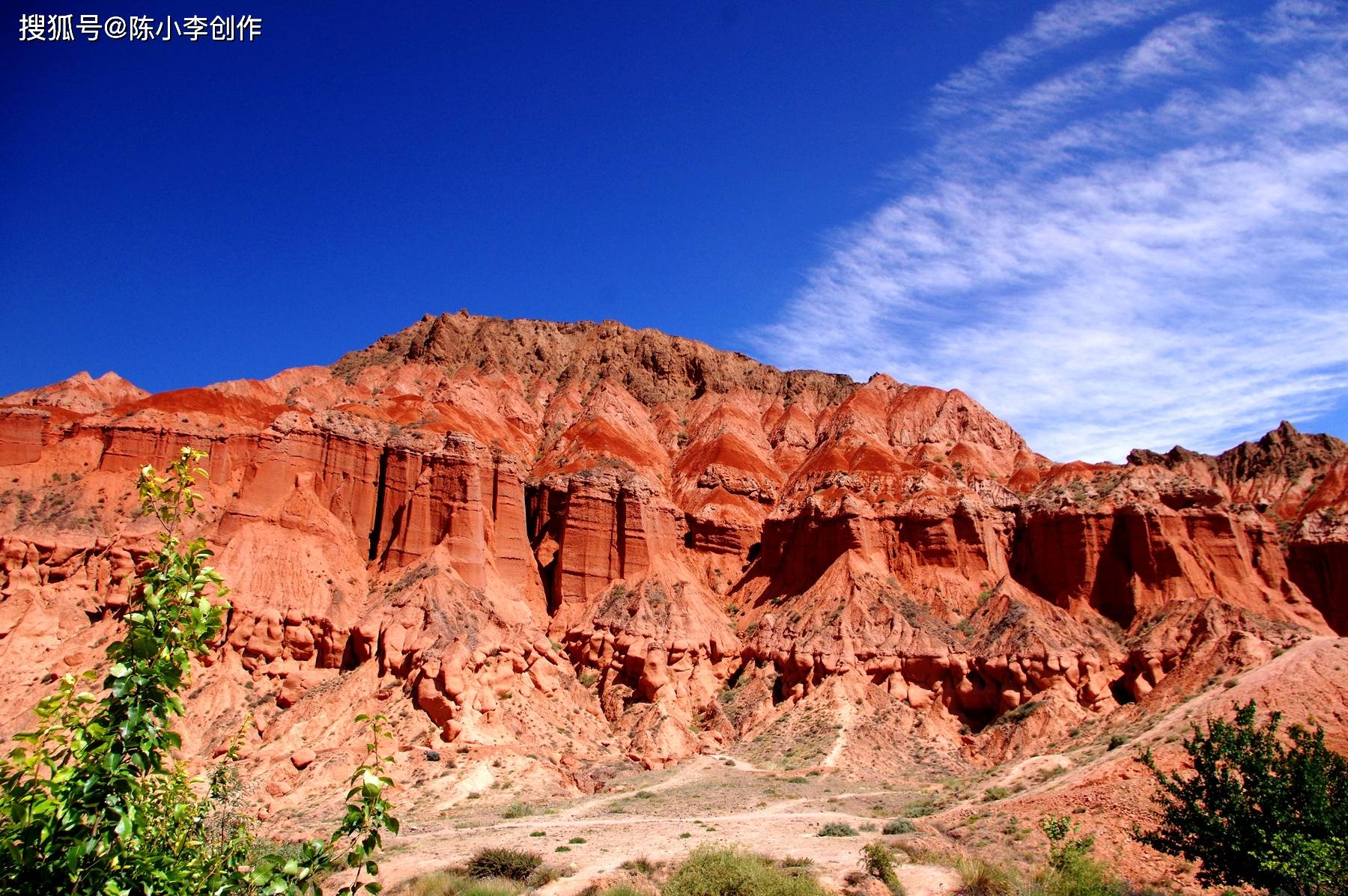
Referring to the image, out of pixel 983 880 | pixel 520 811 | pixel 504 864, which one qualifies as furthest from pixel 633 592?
pixel 983 880

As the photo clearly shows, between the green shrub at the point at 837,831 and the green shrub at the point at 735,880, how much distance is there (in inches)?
279

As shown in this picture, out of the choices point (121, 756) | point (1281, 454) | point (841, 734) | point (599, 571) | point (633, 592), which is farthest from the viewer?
point (1281, 454)

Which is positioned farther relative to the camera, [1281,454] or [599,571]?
[1281,454]

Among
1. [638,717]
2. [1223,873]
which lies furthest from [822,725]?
[1223,873]

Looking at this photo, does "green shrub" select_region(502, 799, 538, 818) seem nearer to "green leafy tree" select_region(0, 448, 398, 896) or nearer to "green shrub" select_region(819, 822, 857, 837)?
"green shrub" select_region(819, 822, 857, 837)

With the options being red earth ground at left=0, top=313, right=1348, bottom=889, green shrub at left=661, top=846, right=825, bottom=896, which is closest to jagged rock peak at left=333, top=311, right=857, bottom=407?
red earth ground at left=0, top=313, right=1348, bottom=889

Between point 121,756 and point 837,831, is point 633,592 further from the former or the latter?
point 121,756

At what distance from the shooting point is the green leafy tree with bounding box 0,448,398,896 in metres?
5.72

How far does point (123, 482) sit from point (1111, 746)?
5605 centimetres

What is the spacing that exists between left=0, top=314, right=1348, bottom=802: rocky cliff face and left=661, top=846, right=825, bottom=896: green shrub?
939 inches

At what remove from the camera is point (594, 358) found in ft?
330

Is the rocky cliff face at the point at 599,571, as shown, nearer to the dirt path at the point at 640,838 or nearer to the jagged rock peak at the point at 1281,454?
the jagged rock peak at the point at 1281,454

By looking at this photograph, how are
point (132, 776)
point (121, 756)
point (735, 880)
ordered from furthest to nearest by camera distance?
1. point (735, 880)
2. point (132, 776)
3. point (121, 756)

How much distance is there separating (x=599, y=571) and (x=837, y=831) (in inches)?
1475
